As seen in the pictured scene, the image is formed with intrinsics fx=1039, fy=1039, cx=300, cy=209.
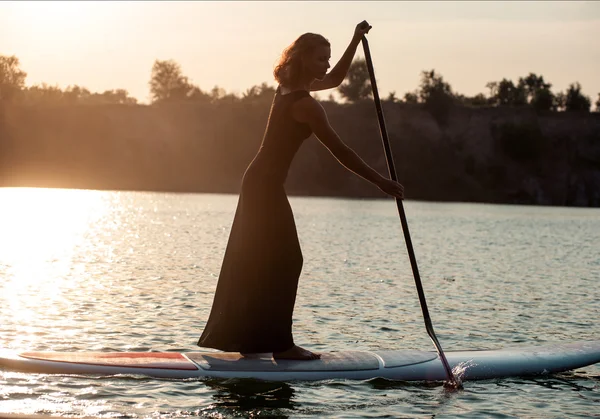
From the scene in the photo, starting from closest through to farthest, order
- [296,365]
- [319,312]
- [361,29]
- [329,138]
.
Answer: [329,138] → [296,365] → [361,29] → [319,312]

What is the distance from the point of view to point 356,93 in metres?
132

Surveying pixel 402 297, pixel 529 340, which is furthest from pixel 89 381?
pixel 402 297

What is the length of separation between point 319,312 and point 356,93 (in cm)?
11814

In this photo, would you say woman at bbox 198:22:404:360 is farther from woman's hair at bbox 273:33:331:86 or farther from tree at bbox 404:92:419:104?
tree at bbox 404:92:419:104

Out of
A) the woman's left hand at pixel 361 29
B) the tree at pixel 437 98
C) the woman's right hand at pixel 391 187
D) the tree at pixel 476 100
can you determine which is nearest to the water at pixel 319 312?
the woman's right hand at pixel 391 187

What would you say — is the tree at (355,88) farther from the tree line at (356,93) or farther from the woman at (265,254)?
the woman at (265,254)

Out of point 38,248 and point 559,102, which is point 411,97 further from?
point 38,248

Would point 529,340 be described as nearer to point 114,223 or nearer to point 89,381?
point 89,381

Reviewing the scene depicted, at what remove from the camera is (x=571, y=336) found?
1345 cm

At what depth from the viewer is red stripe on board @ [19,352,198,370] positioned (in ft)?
29.2

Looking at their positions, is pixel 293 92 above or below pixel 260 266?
above

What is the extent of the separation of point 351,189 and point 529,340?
81.1 meters

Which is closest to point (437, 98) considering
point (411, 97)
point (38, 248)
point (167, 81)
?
point (411, 97)

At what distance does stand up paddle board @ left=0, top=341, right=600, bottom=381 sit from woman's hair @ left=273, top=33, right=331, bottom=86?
2441 mm
